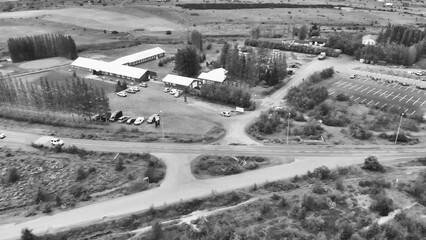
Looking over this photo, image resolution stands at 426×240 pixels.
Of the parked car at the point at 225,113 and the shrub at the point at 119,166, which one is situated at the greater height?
the parked car at the point at 225,113

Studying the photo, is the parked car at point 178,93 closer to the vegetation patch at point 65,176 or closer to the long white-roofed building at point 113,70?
the long white-roofed building at point 113,70

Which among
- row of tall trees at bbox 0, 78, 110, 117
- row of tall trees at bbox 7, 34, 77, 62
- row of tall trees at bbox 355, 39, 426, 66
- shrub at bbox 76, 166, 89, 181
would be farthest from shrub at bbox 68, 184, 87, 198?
row of tall trees at bbox 355, 39, 426, 66

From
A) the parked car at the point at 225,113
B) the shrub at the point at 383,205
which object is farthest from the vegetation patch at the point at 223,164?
the parked car at the point at 225,113

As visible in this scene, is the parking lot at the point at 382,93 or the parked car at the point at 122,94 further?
the parked car at the point at 122,94

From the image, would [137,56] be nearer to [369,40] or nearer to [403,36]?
[369,40]

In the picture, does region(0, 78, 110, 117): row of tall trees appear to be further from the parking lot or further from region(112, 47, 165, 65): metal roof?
the parking lot

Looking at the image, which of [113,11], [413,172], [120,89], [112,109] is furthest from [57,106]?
[113,11]

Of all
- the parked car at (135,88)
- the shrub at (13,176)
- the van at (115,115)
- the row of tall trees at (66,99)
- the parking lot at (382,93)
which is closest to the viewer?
the shrub at (13,176)

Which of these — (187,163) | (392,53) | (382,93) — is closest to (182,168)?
(187,163)
